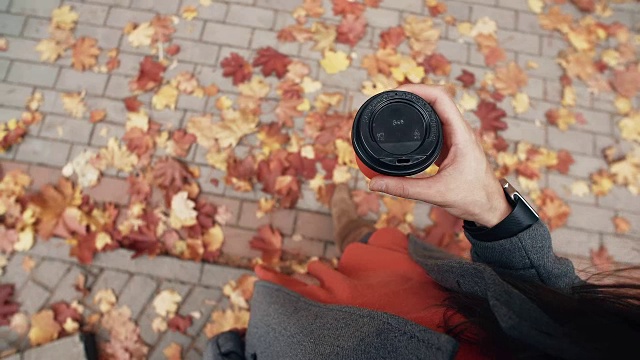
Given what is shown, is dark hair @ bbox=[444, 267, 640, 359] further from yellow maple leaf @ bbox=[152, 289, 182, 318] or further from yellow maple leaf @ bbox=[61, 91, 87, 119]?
yellow maple leaf @ bbox=[61, 91, 87, 119]

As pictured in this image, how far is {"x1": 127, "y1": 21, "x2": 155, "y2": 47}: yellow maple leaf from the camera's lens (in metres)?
3.41

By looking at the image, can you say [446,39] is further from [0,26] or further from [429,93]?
[0,26]

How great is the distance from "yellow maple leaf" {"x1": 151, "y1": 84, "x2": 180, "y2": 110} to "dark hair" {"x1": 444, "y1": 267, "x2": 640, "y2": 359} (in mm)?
2657

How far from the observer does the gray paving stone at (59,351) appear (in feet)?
8.43

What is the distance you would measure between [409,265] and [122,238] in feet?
6.70

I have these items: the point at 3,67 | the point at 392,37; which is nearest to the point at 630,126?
the point at 392,37

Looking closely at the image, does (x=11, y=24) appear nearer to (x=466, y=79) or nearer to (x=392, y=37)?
(x=392, y=37)

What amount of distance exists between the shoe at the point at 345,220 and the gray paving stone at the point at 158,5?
203 cm

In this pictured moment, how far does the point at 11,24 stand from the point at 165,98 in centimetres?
145

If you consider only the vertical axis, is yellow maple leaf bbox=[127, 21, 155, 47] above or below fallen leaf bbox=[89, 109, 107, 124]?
above

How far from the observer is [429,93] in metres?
1.49

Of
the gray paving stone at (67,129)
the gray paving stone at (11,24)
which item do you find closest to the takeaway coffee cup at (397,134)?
the gray paving stone at (67,129)

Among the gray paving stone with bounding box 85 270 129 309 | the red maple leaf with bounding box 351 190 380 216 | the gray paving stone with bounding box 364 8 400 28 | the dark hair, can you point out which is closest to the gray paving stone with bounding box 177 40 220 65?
the gray paving stone with bounding box 364 8 400 28

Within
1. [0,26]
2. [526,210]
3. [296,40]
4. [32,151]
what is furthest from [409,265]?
[0,26]
